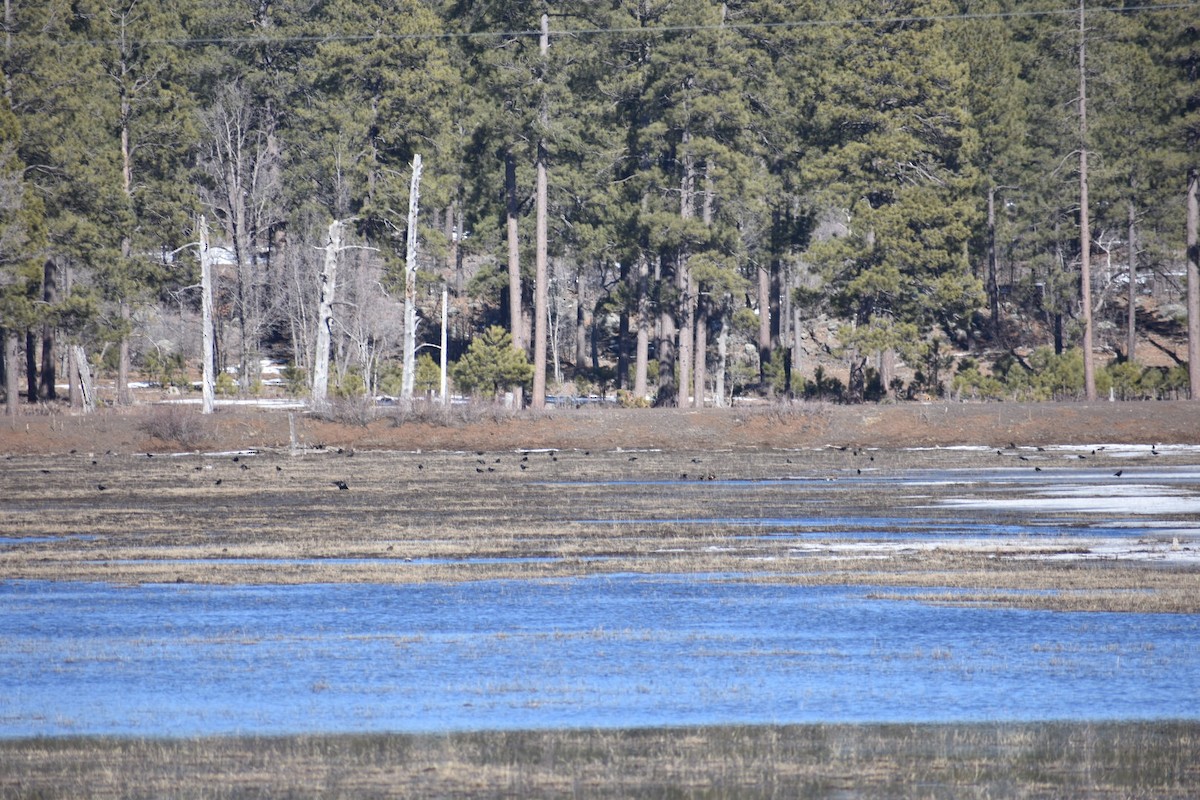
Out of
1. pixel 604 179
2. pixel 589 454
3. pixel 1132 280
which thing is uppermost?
pixel 604 179

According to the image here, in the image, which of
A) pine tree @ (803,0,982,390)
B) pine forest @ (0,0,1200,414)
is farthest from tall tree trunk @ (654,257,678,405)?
pine tree @ (803,0,982,390)

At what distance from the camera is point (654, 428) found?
5162cm

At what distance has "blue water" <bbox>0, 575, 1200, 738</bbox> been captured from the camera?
13.3 meters

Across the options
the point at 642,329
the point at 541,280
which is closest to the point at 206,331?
the point at 541,280

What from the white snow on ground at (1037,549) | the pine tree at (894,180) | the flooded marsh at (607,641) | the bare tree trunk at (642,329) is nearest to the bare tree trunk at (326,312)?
the bare tree trunk at (642,329)

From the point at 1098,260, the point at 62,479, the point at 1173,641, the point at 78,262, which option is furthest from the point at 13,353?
the point at 1098,260

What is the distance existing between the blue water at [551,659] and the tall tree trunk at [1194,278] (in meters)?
43.5

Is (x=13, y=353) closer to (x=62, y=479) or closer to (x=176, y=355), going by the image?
(x=62, y=479)

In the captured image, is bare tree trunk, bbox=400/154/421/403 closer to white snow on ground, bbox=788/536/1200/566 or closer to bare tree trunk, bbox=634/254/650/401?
bare tree trunk, bbox=634/254/650/401

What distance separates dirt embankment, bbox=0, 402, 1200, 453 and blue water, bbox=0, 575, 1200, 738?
102 feet

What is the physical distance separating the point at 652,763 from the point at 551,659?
13.2 feet

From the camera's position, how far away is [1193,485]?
3378 cm

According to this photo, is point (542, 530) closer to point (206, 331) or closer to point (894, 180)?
point (206, 331)

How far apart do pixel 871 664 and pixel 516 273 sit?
165 feet
